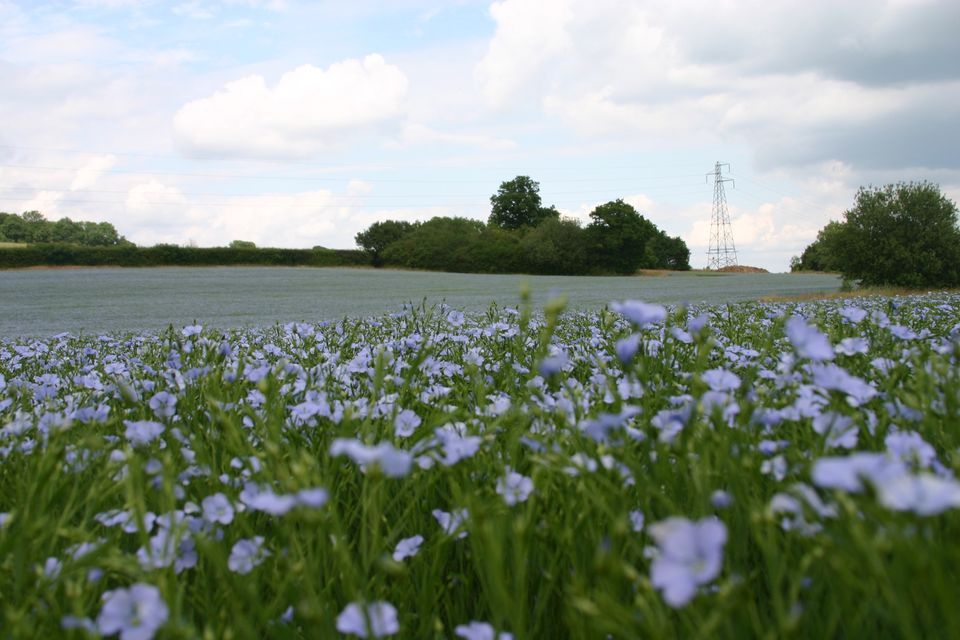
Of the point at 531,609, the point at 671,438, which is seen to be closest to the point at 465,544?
the point at 531,609

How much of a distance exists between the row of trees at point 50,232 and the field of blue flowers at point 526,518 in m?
101

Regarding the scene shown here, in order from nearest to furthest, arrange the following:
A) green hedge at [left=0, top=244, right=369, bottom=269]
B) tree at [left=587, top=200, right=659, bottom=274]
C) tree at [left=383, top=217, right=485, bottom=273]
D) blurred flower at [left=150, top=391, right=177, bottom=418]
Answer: blurred flower at [left=150, top=391, right=177, bottom=418], green hedge at [left=0, top=244, right=369, bottom=269], tree at [left=383, top=217, right=485, bottom=273], tree at [left=587, top=200, right=659, bottom=274]

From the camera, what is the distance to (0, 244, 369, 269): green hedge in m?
47.5

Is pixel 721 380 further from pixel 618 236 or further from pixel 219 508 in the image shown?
pixel 618 236

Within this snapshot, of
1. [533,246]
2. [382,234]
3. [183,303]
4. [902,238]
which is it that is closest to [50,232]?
[382,234]

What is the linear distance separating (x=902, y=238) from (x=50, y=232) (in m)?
101

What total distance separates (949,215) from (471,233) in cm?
4634

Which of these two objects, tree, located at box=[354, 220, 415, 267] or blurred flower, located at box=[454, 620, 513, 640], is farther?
tree, located at box=[354, 220, 415, 267]

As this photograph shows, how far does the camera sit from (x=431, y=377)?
325 cm

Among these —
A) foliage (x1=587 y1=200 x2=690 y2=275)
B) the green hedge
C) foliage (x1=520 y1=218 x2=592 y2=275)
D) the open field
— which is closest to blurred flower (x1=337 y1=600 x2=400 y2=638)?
the open field

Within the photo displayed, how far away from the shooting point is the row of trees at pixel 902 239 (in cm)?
2566

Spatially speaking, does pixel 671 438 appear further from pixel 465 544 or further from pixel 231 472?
pixel 231 472

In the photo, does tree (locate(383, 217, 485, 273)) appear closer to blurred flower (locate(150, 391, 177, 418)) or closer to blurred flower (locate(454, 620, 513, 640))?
blurred flower (locate(150, 391, 177, 418))

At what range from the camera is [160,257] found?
51469 millimetres
